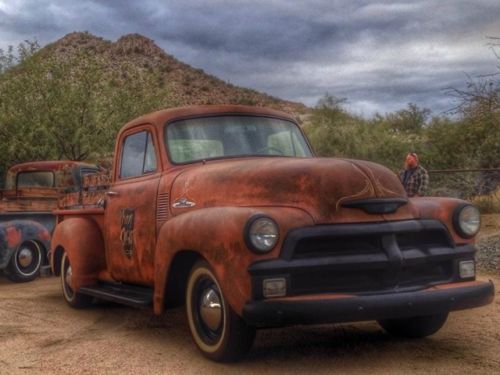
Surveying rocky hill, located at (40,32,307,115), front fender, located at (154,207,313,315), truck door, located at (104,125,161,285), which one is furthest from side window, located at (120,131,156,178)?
rocky hill, located at (40,32,307,115)

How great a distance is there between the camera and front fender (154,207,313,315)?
4.50 meters

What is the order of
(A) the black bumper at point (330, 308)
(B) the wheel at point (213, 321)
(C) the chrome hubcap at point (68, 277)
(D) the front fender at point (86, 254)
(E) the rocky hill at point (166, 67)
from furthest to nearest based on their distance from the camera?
(E) the rocky hill at point (166, 67) < (C) the chrome hubcap at point (68, 277) < (D) the front fender at point (86, 254) < (B) the wheel at point (213, 321) < (A) the black bumper at point (330, 308)

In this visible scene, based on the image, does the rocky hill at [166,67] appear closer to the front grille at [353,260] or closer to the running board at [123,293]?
the running board at [123,293]

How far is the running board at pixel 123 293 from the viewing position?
226 inches

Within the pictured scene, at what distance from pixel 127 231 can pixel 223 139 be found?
1197 millimetres

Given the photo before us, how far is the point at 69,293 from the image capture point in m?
7.79

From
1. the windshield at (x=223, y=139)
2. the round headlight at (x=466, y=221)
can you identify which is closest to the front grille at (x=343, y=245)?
the round headlight at (x=466, y=221)

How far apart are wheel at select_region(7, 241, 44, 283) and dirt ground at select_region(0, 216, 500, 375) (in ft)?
9.46

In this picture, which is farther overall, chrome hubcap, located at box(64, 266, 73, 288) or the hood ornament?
chrome hubcap, located at box(64, 266, 73, 288)

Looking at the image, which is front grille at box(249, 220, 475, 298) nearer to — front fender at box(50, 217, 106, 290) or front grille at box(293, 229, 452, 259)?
front grille at box(293, 229, 452, 259)

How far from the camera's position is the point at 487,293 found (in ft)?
16.4

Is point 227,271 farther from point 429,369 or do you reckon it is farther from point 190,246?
point 429,369

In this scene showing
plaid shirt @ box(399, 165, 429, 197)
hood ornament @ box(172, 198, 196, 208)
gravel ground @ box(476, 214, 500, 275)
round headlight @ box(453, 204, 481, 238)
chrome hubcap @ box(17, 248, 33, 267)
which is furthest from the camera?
plaid shirt @ box(399, 165, 429, 197)

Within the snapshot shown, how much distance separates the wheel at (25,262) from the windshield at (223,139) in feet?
16.1
